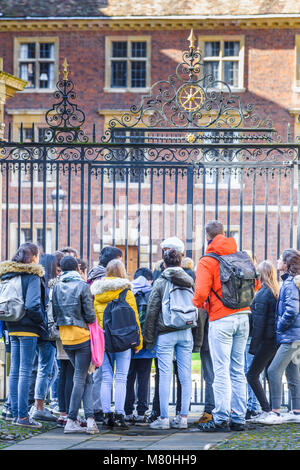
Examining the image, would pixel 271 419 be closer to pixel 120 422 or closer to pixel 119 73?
pixel 120 422

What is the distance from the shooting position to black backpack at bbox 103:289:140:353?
815 centimetres

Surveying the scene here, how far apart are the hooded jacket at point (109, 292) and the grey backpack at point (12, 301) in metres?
0.72

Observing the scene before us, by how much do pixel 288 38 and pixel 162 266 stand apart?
20.2 meters

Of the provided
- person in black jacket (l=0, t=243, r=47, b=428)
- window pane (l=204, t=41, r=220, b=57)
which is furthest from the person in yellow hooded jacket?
window pane (l=204, t=41, r=220, b=57)

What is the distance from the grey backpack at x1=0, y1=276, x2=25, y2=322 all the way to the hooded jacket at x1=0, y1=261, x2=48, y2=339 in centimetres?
4

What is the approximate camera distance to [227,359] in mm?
8023

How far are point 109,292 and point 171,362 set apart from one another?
931 mm

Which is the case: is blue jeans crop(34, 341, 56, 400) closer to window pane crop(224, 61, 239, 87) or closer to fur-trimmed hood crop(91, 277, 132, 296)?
fur-trimmed hood crop(91, 277, 132, 296)

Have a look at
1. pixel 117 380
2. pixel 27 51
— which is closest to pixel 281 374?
pixel 117 380

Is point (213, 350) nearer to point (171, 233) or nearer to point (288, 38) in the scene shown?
point (171, 233)

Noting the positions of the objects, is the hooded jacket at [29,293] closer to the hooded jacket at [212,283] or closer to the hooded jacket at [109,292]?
the hooded jacket at [109,292]

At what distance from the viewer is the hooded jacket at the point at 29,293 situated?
8.05 meters

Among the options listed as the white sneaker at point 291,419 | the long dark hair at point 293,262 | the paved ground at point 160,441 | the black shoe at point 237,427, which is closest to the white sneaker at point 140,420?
the paved ground at point 160,441

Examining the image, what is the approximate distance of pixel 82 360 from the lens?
7.88 meters
